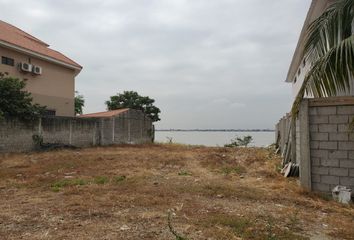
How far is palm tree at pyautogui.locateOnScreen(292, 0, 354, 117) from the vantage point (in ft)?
14.0

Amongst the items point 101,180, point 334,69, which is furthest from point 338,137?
point 101,180

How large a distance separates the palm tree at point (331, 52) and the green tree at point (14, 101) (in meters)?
10.8

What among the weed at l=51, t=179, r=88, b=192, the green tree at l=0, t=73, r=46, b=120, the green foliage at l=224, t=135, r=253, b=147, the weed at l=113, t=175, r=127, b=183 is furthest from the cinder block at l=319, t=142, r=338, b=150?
the green foliage at l=224, t=135, r=253, b=147

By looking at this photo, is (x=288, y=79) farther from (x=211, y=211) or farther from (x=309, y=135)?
(x=211, y=211)

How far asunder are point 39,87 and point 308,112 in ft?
46.8

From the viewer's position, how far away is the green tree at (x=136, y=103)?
2994cm

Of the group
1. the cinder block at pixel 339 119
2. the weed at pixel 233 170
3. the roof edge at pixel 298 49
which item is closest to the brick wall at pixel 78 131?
the weed at pixel 233 170

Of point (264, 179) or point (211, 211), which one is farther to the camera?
point (264, 179)

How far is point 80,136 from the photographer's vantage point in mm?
15844

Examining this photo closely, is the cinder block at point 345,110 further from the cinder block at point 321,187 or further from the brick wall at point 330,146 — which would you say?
the cinder block at point 321,187

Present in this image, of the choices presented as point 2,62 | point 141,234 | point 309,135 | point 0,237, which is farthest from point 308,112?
point 2,62

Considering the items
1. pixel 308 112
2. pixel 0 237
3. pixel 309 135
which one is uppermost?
pixel 308 112

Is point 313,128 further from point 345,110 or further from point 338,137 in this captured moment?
point 345,110

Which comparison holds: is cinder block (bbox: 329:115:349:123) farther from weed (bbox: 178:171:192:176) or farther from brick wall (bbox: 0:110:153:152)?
brick wall (bbox: 0:110:153:152)
